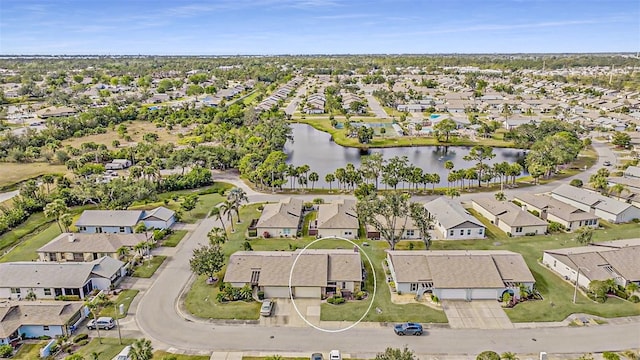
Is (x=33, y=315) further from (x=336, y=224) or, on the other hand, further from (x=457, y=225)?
(x=457, y=225)

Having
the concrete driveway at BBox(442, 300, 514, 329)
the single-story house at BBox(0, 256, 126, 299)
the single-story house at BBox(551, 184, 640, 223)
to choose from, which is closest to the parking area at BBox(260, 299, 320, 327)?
the concrete driveway at BBox(442, 300, 514, 329)

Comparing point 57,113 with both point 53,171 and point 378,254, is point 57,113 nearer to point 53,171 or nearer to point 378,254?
point 53,171

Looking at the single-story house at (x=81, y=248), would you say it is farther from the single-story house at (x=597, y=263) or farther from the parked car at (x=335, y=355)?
the single-story house at (x=597, y=263)

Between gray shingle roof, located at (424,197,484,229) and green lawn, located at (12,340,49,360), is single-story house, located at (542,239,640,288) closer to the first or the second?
gray shingle roof, located at (424,197,484,229)

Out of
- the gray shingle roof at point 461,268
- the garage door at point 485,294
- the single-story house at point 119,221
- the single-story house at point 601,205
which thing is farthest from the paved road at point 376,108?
the garage door at point 485,294

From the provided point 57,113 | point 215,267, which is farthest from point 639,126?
point 57,113
